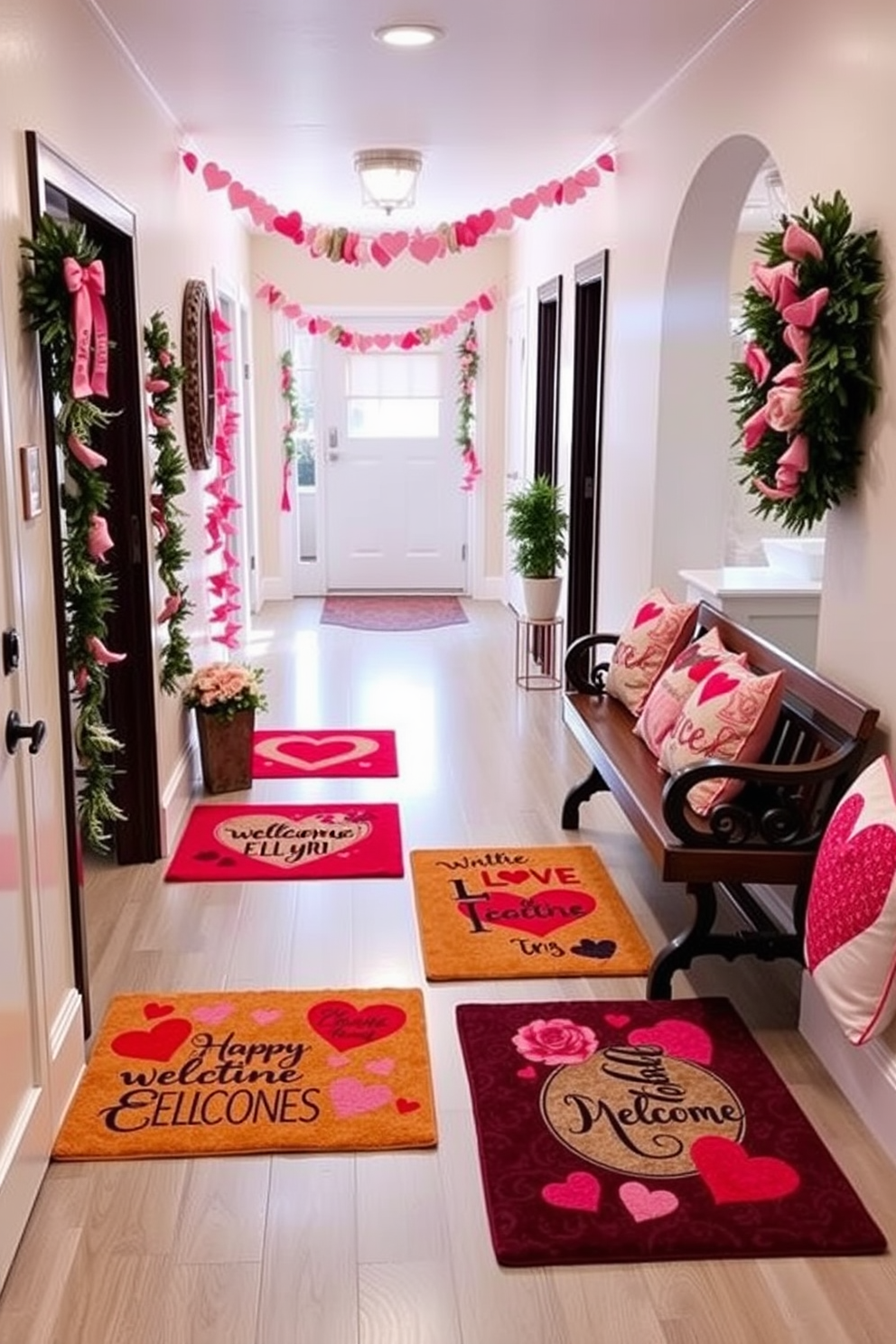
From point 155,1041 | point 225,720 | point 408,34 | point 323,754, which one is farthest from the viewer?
point 323,754

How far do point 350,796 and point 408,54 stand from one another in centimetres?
246

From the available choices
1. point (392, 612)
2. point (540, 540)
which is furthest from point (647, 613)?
point (392, 612)

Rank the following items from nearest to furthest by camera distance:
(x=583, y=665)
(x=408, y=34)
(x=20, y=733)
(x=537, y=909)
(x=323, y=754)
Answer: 1. (x=20, y=733)
2. (x=408, y=34)
3. (x=537, y=909)
4. (x=583, y=665)
5. (x=323, y=754)

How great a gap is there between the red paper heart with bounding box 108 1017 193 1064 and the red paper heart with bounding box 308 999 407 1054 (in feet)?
0.97

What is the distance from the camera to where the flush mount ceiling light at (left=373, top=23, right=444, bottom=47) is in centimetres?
342

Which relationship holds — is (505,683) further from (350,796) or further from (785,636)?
(785,636)

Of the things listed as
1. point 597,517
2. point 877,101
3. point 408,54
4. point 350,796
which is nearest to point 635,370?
point 597,517

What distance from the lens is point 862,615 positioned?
2.66 m

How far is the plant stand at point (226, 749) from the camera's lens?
4.61 meters

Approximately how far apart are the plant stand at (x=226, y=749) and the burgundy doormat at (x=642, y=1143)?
74.1 inches

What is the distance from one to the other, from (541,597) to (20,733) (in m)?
4.32

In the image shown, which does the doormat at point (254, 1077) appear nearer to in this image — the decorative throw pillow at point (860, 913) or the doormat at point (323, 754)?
the decorative throw pillow at point (860, 913)

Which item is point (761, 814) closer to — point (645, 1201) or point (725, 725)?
point (725, 725)

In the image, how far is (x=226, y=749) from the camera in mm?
4617
